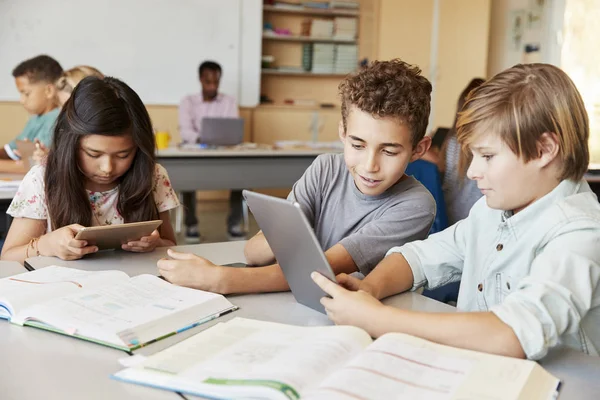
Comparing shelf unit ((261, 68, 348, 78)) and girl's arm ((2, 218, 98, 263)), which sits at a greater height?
shelf unit ((261, 68, 348, 78))

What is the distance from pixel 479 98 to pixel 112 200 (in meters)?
1.12

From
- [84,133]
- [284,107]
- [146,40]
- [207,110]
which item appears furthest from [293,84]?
[84,133]

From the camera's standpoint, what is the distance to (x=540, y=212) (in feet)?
3.63

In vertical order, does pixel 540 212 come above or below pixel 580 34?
below

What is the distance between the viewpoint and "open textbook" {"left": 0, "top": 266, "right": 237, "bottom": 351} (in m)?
1.01

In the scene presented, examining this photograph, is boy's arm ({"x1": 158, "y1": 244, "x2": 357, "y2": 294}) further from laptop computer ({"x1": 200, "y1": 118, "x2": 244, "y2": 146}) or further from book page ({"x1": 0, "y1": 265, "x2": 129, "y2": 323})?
laptop computer ({"x1": 200, "y1": 118, "x2": 244, "y2": 146})

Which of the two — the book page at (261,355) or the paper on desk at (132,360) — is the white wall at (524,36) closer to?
the book page at (261,355)

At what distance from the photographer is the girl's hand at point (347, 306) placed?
1.03 metres

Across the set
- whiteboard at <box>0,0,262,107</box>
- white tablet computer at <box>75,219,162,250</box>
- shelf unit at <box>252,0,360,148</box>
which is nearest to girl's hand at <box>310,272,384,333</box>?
white tablet computer at <box>75,219,162,250</box>

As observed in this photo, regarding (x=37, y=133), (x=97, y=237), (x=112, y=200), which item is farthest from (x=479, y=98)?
(x=37, y=133)

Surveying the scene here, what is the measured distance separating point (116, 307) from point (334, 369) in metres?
0.43

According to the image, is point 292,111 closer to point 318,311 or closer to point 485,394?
point 318,311

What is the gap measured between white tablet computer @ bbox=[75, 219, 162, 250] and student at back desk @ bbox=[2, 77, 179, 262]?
0.11 ft

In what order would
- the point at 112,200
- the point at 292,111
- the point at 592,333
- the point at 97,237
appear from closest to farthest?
the point at 592,333 → the point at 97,237 → the point at 112,200 → the point at 292,111
